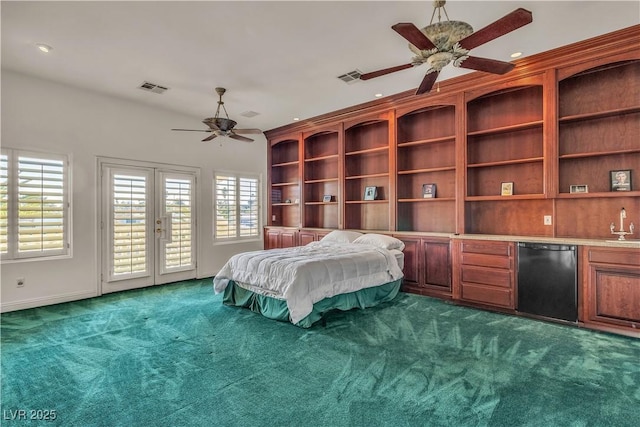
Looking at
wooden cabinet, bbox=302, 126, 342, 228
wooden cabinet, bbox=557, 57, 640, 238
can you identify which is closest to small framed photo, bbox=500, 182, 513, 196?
wooden cabinet, bbox=557, 57, 640, 238

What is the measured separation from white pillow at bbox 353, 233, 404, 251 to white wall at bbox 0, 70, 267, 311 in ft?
10.6

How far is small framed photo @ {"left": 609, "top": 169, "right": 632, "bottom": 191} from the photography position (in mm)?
3711

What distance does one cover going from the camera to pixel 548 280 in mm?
3775

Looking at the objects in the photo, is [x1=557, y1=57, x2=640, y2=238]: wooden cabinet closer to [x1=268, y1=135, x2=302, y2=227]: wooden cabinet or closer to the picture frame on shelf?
the picture frame on shelf

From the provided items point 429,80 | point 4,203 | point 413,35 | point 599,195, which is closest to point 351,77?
point 429,80

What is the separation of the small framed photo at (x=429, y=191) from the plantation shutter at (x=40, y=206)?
5433mm

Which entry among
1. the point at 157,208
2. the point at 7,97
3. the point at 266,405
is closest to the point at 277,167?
the point at 157,208

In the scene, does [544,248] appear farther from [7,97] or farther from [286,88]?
[7,97]

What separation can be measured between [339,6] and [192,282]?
5.01m

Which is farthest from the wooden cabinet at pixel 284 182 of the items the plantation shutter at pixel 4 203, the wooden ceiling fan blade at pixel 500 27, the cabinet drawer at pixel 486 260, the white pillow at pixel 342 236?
the wooden ceiling fan blade at pixel 500 27

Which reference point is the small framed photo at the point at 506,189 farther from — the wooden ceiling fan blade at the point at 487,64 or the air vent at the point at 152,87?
the air vent at the point at 152,87

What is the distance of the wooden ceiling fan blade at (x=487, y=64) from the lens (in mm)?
2883

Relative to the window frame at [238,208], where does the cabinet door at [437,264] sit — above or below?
below

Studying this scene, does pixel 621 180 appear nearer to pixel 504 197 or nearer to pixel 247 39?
pixel 504 197
